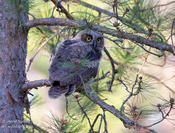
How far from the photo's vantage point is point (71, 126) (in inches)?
105

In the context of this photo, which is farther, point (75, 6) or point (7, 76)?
point (75, 6)

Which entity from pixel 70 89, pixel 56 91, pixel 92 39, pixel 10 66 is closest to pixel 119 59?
pixel 92 39

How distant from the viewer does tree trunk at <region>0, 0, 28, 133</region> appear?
2557mm

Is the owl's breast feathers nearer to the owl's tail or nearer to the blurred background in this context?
the owl's tail

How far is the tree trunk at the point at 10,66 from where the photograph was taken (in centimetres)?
256

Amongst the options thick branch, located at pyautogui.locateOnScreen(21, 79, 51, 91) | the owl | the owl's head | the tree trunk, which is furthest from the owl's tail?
the owl's head

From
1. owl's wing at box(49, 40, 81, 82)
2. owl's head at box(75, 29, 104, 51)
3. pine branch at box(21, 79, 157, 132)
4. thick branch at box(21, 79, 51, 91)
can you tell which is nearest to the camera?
pine branch at box(21, 79, 157, 132)

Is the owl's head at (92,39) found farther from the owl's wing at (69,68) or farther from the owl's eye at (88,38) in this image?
the owl's wing at (69,68)

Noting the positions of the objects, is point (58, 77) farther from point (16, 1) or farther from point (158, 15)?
point (158, 15)

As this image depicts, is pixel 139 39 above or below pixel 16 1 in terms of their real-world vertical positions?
below

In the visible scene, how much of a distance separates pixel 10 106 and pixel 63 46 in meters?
0.89

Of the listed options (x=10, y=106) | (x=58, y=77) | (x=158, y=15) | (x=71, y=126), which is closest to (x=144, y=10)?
(x=158, y=15)

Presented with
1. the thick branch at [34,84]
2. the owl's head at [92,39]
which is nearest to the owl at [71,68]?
the owl's head at [92,39]

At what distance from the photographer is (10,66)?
8.57 feet
